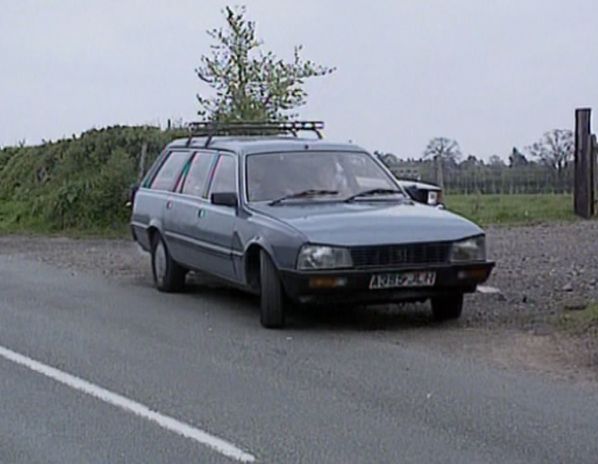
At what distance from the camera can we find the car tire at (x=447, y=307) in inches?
420

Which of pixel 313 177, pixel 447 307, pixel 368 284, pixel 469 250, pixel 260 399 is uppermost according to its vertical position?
pixel 313 177

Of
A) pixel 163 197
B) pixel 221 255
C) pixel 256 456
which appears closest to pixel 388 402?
pixel 256 456

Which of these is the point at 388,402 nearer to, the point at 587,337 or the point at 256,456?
the point at 256,456

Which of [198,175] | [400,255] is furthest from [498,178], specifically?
[400,255]

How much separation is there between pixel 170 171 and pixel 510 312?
4247 mm

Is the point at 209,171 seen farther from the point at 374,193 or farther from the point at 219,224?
Result: the point at 374,193

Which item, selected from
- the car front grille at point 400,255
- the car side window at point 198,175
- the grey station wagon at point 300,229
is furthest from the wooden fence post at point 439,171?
the car front grille at point 400,255

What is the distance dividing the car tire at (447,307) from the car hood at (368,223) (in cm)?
61

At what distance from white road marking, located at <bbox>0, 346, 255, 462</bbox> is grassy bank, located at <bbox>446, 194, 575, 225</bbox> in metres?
13.6

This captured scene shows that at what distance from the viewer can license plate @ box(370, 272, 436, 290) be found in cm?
1002

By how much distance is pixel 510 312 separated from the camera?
36.6 feet

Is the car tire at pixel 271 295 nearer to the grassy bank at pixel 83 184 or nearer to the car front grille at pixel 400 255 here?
the car front grille at pixel 400 255

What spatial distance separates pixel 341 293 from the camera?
32.9ft

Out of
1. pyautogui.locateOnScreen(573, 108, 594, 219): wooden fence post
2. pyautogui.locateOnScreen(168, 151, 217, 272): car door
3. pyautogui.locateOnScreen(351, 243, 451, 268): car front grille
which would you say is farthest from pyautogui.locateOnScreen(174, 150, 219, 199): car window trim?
pyautogui.locateOnScreen(573, 108, 594, 219): wooden fence post
